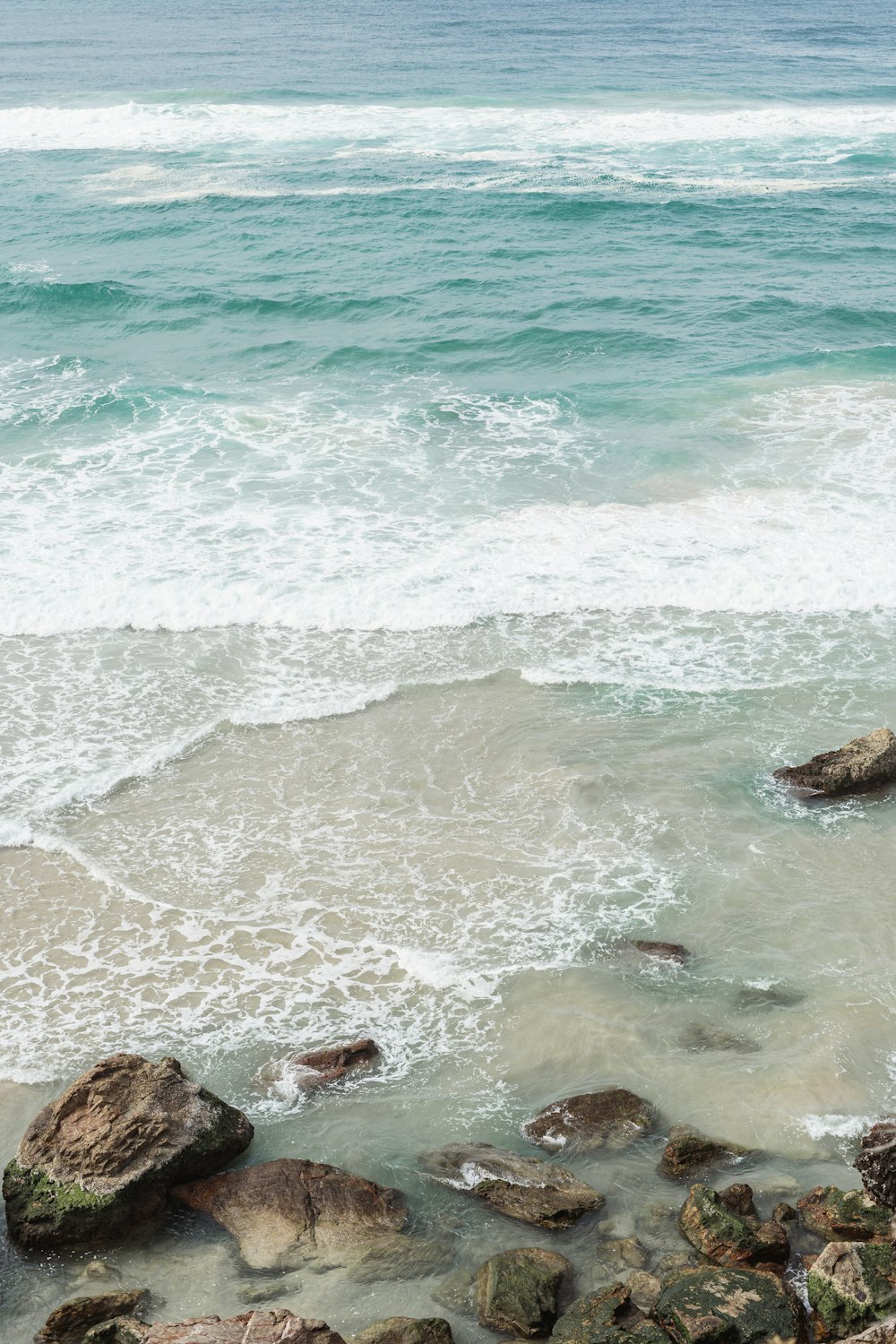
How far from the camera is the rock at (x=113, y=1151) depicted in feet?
21.8

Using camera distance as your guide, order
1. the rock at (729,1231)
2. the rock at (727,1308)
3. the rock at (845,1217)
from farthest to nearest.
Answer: the rock at (845,1217), the rock at (729,1231), the rock at (727,1308)

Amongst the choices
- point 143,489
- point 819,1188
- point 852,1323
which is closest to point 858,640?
point 819,1188

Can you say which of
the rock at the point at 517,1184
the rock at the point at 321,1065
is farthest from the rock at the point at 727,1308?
the rock at the point at 321,1065

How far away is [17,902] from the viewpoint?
385 inches

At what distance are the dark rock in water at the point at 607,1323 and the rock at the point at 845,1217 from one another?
1276 millimetres

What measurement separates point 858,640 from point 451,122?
39878mm

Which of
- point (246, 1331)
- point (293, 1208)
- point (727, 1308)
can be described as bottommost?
point (293, 1208)

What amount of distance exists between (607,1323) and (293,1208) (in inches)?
79.1

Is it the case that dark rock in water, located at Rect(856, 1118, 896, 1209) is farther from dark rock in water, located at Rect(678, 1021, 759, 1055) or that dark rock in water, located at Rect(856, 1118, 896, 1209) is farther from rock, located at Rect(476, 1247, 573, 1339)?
rock, located at Rect(476, 1247, 573, 1339)

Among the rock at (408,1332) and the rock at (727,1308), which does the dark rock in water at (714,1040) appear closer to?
the rock at (727,1308)

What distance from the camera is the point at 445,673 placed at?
529 inches

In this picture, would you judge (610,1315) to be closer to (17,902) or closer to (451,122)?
(17,902)

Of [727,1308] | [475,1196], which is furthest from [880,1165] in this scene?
[475,1196]

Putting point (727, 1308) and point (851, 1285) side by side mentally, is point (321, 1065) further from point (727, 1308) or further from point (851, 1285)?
point (851, 1285)
